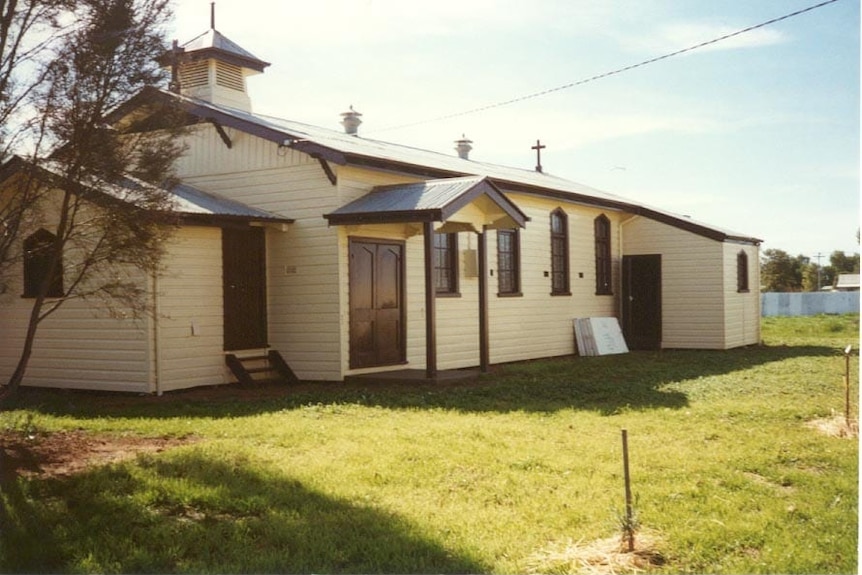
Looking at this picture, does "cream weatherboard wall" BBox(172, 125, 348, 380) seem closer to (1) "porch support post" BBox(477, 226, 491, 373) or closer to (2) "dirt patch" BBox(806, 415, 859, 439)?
(1) "porch support post" BBox(477, 226, 491, 373)

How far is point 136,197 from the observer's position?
8227 millimetres

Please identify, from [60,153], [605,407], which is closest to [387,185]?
[605,407]

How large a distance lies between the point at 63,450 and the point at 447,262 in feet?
30.8

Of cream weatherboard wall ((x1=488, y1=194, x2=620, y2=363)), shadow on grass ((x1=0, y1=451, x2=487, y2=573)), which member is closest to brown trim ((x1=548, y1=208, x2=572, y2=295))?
cream weatherboard wall ((x1=488, y1=194, x2=620, y2=363))

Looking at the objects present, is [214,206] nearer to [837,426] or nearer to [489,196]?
[489,196]

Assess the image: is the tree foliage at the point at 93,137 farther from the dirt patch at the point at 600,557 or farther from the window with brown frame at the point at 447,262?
the window with brown frame at the point at 447,262

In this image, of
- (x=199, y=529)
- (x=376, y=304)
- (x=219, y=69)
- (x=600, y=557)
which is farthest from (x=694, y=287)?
(x=199, y=529)

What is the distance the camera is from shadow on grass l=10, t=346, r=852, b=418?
35.1 ft

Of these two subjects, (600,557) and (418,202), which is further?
(418,202)

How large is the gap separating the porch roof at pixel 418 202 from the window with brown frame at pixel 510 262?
3.27m

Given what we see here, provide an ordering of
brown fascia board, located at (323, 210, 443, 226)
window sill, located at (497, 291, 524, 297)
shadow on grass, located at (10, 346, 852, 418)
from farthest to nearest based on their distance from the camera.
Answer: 1. window sill, located at (497, 291, 524, 297)
2. brown fascia board, located at (323, 210, 443, 226)
3. shadow on grass, located at (10, 346, 852, 418)

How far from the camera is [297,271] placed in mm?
14109

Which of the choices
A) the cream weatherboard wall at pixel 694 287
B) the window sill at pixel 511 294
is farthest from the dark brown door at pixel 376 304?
the cream weatherboard wall at pixel 694 287

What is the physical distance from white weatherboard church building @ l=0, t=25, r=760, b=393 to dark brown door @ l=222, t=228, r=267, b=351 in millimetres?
26
